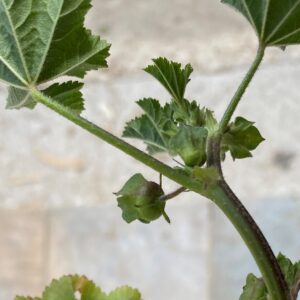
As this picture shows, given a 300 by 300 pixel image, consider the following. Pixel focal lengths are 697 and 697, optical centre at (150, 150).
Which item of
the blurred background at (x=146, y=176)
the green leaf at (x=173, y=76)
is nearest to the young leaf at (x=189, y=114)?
the green leaf at (x=173, y=76)

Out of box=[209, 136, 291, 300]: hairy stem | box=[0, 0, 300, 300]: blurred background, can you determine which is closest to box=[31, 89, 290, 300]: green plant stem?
box=[209, 136, 291, 300]: hairy stem

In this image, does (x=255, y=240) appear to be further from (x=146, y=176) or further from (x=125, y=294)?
(x=146, y=176)

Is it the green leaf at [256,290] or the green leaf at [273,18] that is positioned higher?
the green leaf at [273,18]

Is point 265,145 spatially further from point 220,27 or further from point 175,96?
point 175,96

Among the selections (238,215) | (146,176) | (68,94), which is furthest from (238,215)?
(146,176)

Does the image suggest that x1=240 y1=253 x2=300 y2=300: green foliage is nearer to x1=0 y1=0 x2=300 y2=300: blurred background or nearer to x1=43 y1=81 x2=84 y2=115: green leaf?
x1=43 y1=81 x2=84 y2=115: green leaf

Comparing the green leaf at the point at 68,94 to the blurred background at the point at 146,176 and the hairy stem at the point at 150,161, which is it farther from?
the blurred background at the point at 146,176
